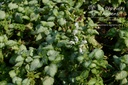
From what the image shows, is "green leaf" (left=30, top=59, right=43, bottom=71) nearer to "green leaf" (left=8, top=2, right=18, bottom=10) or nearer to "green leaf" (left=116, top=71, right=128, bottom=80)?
"green leaf" (left=116, top=71, right=128, bottom=80)

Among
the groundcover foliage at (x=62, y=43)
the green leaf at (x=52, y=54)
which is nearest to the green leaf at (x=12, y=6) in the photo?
the groundcover foliage at (x=62, y=43)

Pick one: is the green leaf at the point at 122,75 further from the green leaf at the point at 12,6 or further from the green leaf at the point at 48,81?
the green leaf at the point at 12,6

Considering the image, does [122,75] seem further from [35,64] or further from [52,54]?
[35,64]

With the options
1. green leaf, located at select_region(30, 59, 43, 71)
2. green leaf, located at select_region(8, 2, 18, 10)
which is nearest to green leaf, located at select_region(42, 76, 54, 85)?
green leaf, located at select_region(30, 59, 43, 71)

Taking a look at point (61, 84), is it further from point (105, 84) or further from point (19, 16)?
point (19, 16)

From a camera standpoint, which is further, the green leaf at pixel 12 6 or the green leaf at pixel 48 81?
the green leaf at pixel 12 6

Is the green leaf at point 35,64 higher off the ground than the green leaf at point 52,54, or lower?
lower

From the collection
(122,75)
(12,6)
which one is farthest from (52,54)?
(12,6)
